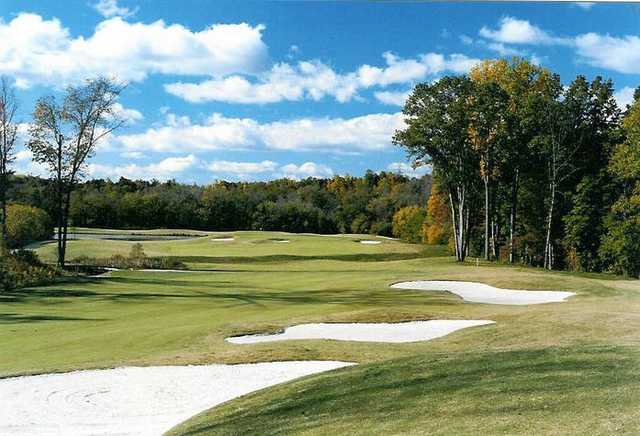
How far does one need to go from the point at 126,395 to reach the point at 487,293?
37.9 feet

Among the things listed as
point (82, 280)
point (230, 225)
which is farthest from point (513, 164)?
point (82, 280)

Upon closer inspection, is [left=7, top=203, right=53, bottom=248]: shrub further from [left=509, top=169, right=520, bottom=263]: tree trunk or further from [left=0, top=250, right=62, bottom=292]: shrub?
[left=509, top=169, right=520, bottom=263]: tree trunk

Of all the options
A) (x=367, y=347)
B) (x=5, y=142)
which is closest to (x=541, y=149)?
(x=367, y=347)

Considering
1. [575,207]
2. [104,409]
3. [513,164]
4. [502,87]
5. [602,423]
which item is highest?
[502,87]

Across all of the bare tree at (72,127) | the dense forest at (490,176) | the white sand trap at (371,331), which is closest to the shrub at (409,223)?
the dense forest at (490,176)

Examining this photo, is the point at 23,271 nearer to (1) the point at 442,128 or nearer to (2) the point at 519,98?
(1) the point at 442,128

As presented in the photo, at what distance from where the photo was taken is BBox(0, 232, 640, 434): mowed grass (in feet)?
16.8

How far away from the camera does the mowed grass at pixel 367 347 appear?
16.8 feet

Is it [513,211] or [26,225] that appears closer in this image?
[26,225]

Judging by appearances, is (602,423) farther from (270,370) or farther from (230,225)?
(230,225)

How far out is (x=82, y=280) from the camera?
67.1 feet

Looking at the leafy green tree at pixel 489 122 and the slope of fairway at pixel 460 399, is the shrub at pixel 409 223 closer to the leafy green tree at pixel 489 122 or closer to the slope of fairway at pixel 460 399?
the leafy green tree at pixel 489 122

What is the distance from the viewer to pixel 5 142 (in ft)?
72.3

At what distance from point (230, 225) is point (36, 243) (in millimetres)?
12903
